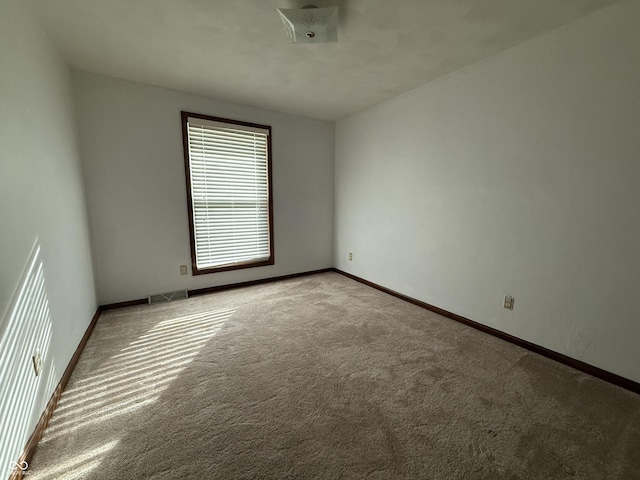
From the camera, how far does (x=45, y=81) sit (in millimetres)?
1777

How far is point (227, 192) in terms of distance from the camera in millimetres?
3342

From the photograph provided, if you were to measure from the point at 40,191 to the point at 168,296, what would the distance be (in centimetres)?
178

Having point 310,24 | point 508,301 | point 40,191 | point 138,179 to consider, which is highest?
point 310,24

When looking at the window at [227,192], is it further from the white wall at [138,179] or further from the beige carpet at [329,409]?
the beige carpet at [329,409]

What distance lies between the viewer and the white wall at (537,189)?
1641 mm

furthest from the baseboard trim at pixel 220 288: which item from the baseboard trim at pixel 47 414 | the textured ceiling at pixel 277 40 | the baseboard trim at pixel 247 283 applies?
the textured ceiling at pixel 277 40

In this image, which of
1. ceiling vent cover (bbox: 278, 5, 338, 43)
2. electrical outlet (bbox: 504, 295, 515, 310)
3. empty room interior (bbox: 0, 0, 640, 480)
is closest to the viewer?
empty room interior (bbox: 0, 0, 640, 480)

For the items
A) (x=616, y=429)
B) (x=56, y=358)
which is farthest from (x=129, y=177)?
(x=616, y=429)

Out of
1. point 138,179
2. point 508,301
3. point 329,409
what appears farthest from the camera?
point 138,179

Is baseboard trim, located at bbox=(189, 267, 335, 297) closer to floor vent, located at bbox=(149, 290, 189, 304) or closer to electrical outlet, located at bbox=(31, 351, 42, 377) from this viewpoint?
floor vent, located at bbox=(149, 290, 189, 304)

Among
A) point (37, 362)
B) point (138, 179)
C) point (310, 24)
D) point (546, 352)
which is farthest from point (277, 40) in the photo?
point (546, 352)

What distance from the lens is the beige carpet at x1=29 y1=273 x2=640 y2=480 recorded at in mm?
1174

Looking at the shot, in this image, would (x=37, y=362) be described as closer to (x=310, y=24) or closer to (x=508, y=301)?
(x=310, y=24)

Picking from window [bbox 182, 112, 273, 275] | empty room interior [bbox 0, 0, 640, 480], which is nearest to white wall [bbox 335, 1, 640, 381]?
empty room interior [bbox 0, 0, 640, 480]
